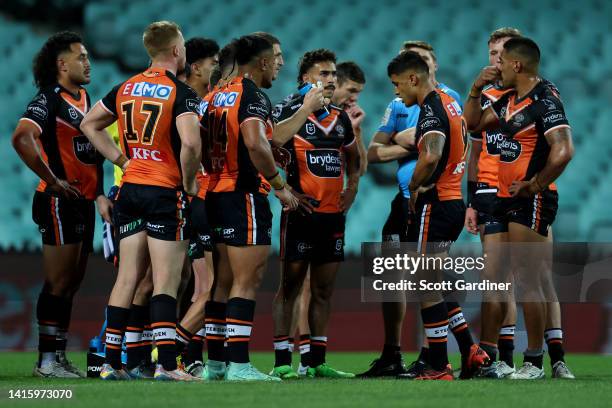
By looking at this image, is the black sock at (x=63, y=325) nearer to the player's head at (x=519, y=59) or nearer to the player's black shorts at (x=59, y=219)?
the player's black shorts at (x=59, y=219)

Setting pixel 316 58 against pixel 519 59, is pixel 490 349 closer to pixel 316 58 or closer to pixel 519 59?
pixel 519 59

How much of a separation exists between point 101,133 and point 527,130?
3.03 m

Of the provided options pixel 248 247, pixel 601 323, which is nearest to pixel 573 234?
pixel 601 323

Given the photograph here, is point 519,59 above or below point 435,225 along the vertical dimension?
above

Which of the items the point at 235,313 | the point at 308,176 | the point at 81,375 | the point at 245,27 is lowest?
the point at 81,375

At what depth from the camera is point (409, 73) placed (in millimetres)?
7656

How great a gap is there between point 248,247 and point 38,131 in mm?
2038

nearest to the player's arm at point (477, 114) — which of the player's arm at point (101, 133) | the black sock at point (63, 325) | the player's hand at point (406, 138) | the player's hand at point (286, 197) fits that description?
the player's hand at point (406, 138)

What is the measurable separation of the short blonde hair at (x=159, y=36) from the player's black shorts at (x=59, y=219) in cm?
166

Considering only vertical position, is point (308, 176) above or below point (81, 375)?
above

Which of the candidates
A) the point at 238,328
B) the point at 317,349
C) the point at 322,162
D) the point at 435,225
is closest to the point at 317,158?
the point at 322,162

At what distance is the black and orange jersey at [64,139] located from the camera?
805 centimetres

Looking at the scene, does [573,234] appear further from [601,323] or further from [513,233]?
[513,233]

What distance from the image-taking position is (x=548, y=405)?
5.48 metres
